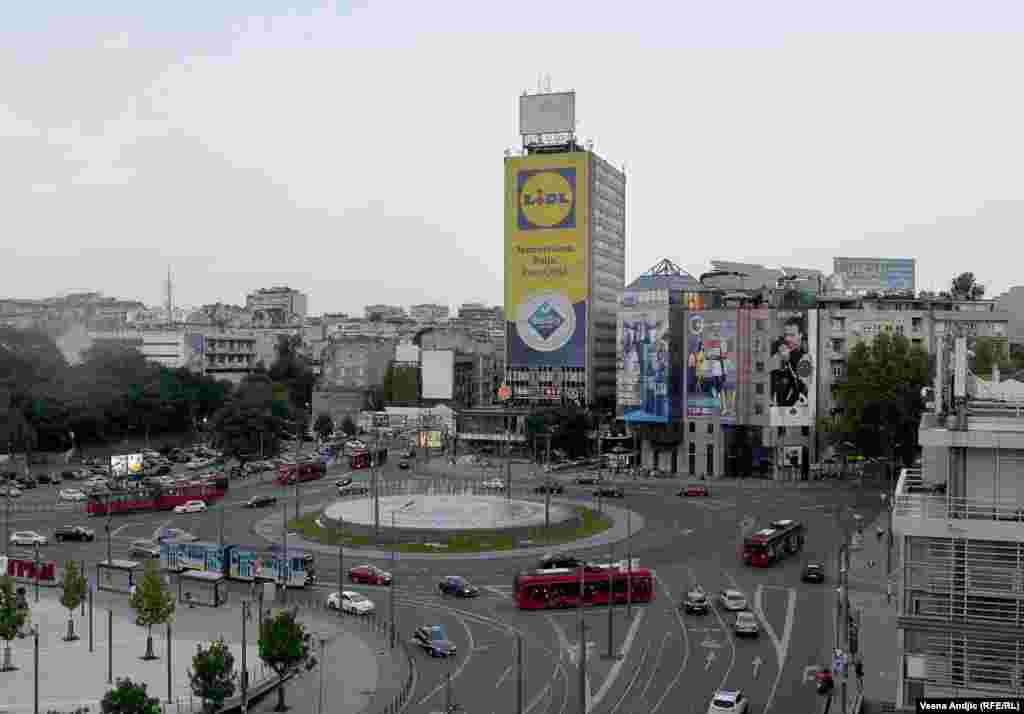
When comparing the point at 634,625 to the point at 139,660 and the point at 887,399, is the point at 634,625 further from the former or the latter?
the point at 887,399

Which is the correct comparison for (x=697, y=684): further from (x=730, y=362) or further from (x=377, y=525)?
(x=730, y=362)

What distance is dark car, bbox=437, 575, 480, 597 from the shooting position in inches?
1907

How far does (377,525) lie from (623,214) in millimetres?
81382

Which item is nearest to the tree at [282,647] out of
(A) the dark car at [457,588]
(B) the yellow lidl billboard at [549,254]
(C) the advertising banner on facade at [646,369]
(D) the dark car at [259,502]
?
(A) the dark car at [457,588]

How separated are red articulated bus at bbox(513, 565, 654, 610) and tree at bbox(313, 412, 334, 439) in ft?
295

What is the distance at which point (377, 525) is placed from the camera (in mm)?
60562

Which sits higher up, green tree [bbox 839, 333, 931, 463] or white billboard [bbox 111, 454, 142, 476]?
green tree [bbox 839, 333, 931, 463]

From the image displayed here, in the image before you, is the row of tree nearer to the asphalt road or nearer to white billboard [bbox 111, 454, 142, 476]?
the asphalt road

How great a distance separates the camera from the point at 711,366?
96312mm

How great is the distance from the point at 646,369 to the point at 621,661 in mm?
64160

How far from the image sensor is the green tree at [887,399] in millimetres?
79250

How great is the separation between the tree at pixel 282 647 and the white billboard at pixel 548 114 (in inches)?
3924

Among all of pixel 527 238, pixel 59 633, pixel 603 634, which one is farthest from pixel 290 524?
pixel 527 238

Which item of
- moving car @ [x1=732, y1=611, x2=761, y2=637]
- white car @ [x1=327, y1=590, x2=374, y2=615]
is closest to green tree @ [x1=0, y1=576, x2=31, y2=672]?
white car @ [x1=327, y1=590, x2=374, y2=615]
